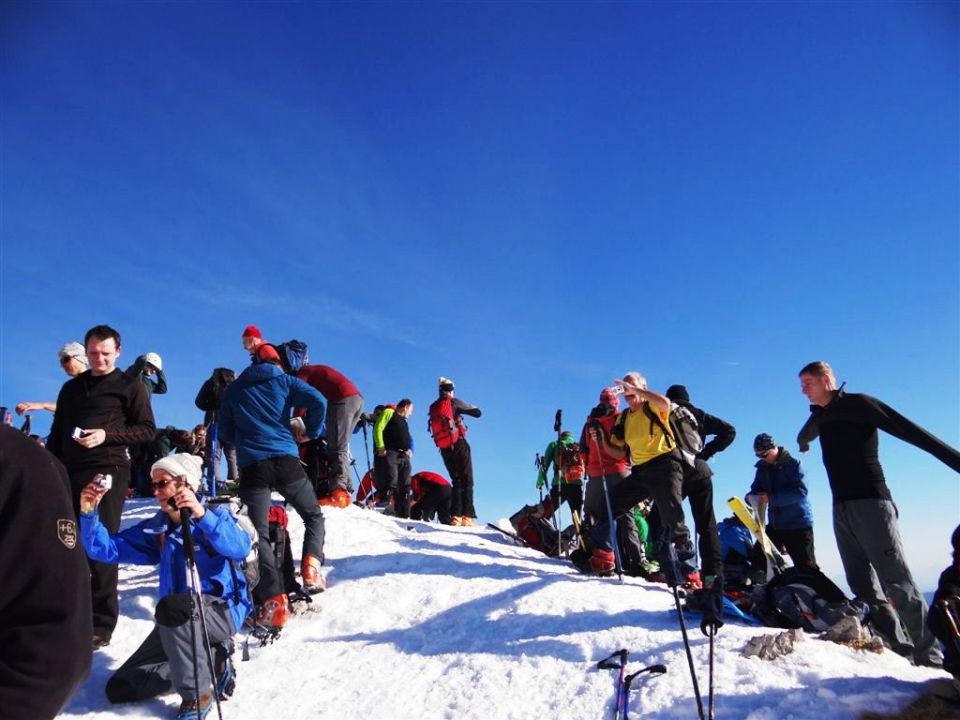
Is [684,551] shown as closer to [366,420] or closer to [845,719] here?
[845,719]

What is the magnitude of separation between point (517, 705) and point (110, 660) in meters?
3.75

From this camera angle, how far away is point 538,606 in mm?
6383

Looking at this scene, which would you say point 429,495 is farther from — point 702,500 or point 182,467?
point 182,467

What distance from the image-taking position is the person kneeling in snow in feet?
15.2

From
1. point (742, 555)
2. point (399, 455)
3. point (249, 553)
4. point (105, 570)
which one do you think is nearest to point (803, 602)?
point (742, 555)

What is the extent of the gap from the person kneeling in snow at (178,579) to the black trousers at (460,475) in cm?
749

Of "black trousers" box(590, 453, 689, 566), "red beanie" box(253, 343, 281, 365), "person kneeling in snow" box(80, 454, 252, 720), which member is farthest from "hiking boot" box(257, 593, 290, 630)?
"black trousers" box(590, 453, 689, 566)

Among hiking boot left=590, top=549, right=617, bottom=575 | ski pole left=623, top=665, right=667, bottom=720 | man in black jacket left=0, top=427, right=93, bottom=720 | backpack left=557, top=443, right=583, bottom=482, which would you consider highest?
backpack left=557, top=443, right=583, bottom=482

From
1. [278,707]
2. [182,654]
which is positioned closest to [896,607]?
[278,707]

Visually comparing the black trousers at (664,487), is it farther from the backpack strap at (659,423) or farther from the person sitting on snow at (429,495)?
the person sitting on snow at (429,495)

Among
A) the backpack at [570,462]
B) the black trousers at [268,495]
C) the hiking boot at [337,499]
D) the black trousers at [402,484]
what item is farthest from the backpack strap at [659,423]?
the black trousers at [402,484]

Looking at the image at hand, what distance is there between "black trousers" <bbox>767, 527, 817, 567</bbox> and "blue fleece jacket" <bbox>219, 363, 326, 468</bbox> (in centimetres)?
695

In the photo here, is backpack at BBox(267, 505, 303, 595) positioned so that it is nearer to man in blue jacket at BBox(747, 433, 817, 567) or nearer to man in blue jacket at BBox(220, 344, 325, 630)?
man in blue jacket at BBox(220, 344, 325, 630)

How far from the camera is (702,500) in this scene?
24.0 feet
